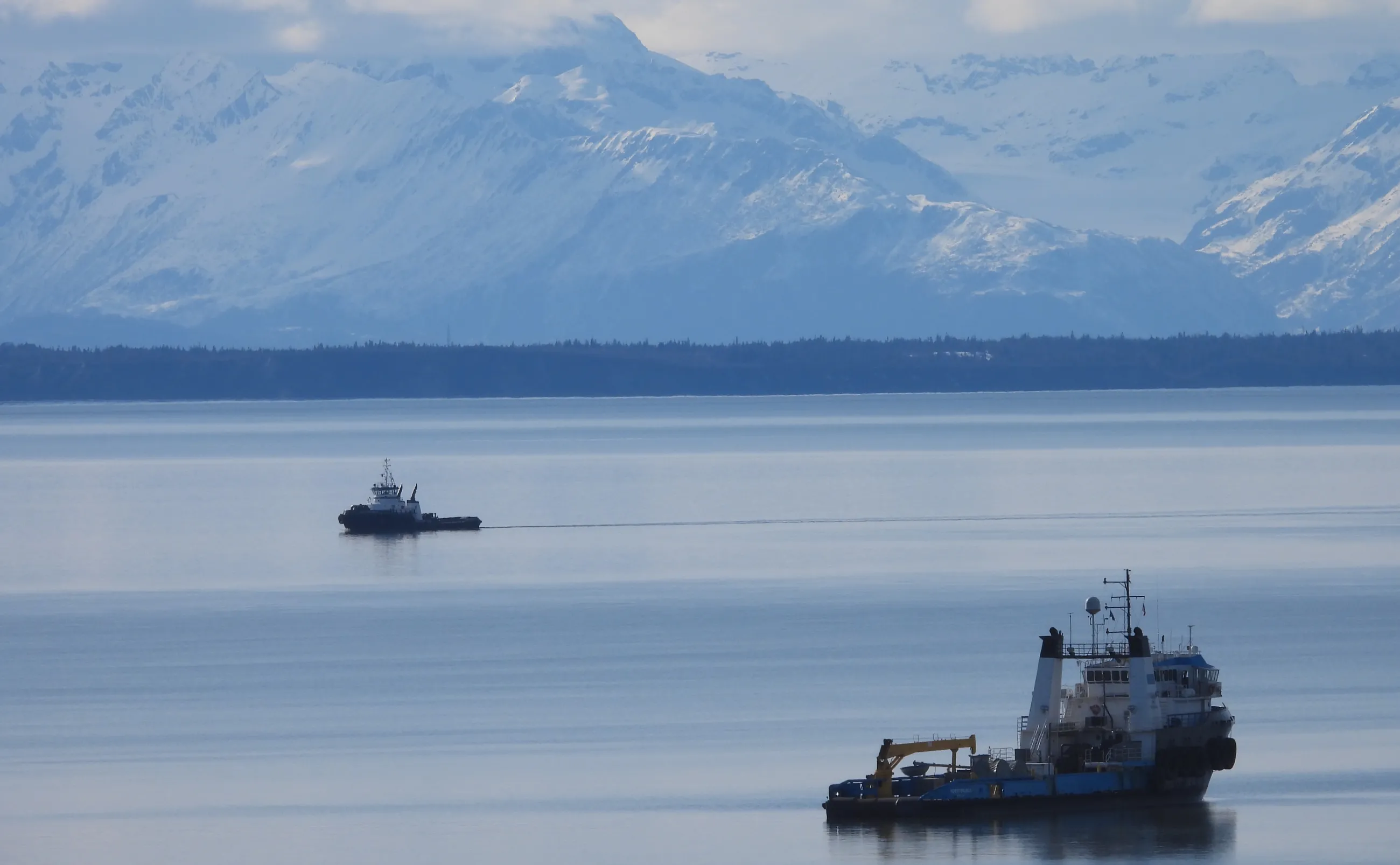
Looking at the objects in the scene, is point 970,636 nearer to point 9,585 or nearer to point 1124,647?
point 1124,647

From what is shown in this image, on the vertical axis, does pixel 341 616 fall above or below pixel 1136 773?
above

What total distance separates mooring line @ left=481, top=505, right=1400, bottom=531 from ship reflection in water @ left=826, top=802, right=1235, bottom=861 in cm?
7613

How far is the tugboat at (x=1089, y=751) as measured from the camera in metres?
43.9

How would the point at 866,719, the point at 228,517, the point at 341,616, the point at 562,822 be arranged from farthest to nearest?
the point at 228,517
the point at 341,616
the point at 866,719
the point at 562,822

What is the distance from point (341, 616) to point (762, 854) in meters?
40.9

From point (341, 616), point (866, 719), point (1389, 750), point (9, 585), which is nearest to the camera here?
point (1389, 750)

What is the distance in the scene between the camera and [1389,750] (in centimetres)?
4869

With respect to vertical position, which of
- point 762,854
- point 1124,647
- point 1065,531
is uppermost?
point 1065,531

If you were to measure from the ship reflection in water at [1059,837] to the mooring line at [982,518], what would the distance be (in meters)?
76.1

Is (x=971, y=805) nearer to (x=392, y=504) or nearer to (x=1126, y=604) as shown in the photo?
(x=1126, y=604)

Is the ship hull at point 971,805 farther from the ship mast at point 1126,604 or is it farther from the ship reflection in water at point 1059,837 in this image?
the ship mast at point 1126,604

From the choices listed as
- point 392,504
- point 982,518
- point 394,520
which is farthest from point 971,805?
point 982,518

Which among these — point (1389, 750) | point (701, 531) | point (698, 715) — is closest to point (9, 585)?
point (701, 531)

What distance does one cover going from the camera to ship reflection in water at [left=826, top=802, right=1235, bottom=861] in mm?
41344
